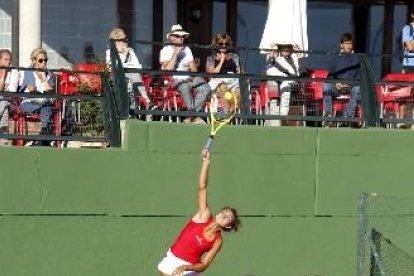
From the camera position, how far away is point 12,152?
12.2 m

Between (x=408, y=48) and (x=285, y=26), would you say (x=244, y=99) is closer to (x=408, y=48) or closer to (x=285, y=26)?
(x=285, y=26)

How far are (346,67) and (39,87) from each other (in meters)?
3.64

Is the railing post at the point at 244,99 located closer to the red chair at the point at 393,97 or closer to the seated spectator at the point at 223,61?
the seated spectator at the point at 223,61

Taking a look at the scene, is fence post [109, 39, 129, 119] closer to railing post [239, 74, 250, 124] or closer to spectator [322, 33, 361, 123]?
railing post [239, 74, 250, 124]

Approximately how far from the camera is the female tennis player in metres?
11.2

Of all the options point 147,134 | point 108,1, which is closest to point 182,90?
point 147,134

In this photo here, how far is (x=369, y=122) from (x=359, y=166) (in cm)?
59

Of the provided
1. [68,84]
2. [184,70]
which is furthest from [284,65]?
[68,84]

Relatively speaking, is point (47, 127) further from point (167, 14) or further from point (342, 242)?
point (167, 14)

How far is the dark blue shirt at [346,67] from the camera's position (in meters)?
14.1

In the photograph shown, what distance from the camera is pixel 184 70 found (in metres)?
13.7

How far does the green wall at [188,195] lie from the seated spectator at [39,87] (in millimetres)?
523

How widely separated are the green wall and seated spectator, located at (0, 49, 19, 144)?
0.48m

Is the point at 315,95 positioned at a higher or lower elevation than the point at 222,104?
higher
